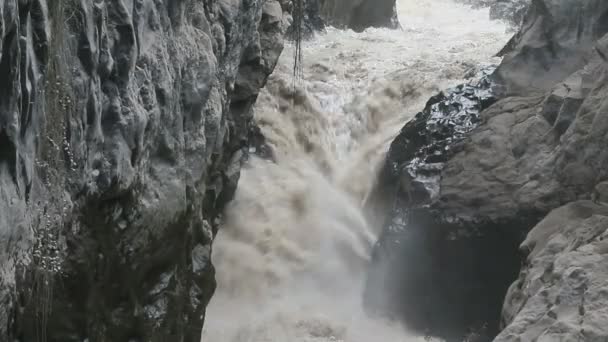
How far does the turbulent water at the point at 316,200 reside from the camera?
26.0 ft

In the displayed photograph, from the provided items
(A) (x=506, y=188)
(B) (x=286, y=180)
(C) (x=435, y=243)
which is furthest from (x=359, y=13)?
(A) (x=506, y=188)

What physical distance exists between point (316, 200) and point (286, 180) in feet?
1.30

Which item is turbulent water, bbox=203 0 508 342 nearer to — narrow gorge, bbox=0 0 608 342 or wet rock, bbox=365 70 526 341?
narrow gorge, bbox=0 0 608 342

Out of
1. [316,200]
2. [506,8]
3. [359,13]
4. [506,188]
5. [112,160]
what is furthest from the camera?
[506,8]

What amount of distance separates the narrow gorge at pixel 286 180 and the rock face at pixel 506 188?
0.08 feet

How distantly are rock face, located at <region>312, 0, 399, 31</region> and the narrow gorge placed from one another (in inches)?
99.9

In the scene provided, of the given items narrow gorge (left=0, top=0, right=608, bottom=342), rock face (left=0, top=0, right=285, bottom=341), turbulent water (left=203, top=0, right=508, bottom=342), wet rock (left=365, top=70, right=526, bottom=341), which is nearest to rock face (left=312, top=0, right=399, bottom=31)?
narrow gorge (left=0, top=0, right=608, bottom=342)

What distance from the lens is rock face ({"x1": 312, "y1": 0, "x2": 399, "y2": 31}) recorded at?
1536 cm

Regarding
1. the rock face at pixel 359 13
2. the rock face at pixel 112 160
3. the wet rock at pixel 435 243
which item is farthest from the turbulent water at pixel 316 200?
the rock face at pixel 359 13

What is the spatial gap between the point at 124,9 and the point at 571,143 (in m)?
3.43

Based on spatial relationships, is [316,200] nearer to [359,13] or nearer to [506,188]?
[506,188]

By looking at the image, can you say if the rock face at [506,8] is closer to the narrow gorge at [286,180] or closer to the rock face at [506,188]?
the narrow gorge at [286,180]

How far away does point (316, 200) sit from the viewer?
9.26 meters

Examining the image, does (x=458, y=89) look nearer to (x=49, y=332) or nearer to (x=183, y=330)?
(x=183, y=330)
